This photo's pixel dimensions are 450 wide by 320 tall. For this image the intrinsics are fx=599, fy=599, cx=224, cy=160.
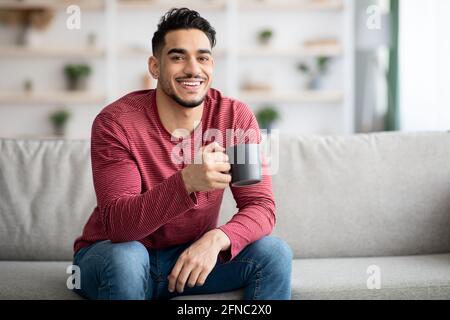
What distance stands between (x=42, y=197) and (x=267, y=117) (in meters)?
3.19

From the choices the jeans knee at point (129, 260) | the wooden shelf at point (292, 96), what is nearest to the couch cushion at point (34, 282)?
the jeans knee at point (129, 260)

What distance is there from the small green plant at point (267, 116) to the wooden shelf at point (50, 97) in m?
1.30

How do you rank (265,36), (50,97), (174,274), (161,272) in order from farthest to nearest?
(265,36) < (50,97) < (161,272) < (174,274)

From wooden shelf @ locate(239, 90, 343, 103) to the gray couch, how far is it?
2.85m

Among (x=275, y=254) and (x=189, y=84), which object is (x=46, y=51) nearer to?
(x=189, y=84)

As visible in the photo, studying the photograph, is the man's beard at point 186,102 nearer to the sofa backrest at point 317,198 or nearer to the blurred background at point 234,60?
the sofa backrest at point 317,198

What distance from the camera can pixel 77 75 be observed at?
4934 mm

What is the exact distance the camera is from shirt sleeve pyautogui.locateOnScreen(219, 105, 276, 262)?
4.76ft

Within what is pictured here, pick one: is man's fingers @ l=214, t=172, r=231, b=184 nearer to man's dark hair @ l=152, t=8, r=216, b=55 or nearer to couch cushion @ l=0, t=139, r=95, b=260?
man's dark hair @ l=152, t=8, r=216, b=55

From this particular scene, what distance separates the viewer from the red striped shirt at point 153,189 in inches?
54.2

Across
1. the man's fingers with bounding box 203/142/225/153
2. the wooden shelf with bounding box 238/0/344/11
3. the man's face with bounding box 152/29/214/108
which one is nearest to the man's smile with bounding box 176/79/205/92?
the man's face with bounding box 152/29/214/108

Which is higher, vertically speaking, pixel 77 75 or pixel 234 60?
pixel 234 60

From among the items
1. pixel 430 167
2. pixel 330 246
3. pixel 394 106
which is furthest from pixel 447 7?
pixel 330 246

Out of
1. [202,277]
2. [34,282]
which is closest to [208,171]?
[202,277]
